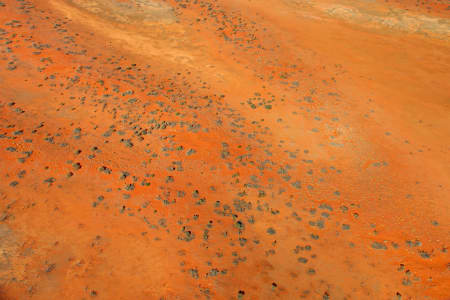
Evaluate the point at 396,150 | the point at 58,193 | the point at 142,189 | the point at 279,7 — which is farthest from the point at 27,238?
the point at 279,7

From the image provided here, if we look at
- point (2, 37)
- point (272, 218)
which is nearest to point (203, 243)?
point (272, 218)

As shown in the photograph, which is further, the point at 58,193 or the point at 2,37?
the point at 2,37

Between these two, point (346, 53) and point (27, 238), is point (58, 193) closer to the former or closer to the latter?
point (27, 238)

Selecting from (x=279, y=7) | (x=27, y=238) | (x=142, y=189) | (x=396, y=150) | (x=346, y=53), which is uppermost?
(x=279, y=7)

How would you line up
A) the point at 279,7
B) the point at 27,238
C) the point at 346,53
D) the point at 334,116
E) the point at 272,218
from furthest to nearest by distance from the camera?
the point at 279,7 < the point at 346,53 < the point at 334,116 < the point at 272,218 < the point at 27,238

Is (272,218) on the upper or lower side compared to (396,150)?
lower

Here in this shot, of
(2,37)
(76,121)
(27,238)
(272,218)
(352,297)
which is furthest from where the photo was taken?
(2,37)
